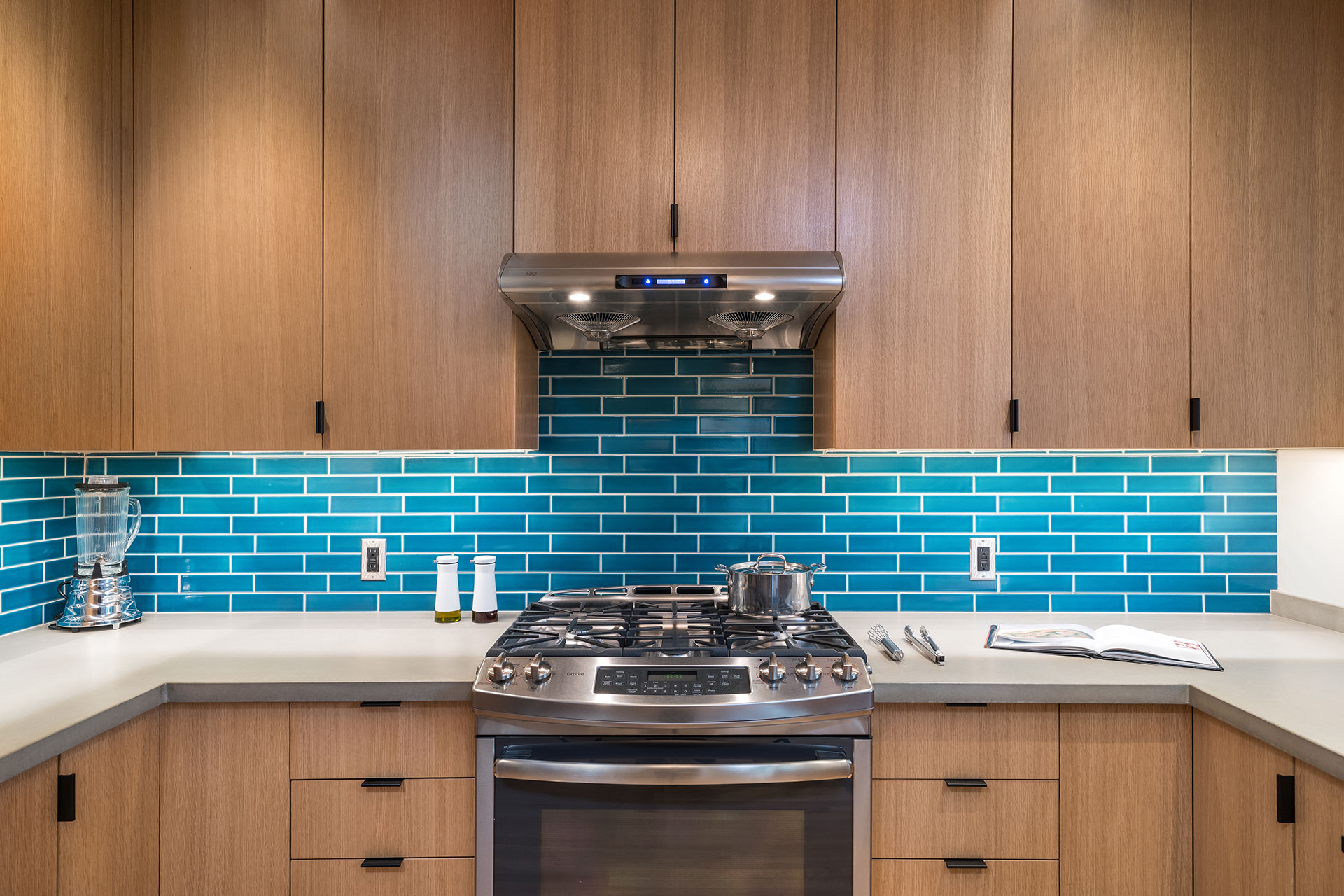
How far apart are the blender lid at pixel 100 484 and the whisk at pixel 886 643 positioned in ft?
6.47

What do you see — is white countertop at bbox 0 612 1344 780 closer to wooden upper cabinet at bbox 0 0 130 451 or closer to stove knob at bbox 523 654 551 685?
stove knob at bbox 523 654 551 685

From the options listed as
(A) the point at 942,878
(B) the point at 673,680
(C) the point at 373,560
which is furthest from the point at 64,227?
(A) the point at 942,878

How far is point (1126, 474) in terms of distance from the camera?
2115mm

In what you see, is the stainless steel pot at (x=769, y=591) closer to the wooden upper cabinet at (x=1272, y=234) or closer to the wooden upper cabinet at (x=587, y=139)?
the wooden upper cabinet at (x=587, y=139)

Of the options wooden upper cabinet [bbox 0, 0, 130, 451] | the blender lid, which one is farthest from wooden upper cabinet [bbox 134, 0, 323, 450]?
the blender lid

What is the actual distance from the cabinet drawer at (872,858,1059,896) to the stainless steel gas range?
5cm

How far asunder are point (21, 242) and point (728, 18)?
1613 mm

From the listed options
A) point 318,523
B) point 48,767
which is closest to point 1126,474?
point 318,523

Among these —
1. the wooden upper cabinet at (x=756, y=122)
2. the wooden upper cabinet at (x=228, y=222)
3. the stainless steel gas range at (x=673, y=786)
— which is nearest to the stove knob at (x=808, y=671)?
the stainless steel gas range at (x=673, y=786)

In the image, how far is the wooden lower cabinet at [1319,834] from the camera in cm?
117

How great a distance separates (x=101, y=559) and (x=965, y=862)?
221 cm

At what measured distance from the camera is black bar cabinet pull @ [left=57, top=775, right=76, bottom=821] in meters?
1.26

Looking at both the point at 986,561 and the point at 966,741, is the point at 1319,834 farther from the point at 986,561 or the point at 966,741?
the point at 986,561

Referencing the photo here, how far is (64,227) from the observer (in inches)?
64.7
